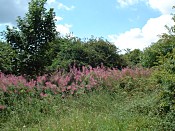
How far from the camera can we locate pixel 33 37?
13219 millimetres

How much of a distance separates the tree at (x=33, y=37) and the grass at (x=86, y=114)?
9.74 feet

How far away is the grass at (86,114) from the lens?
24.3 ft

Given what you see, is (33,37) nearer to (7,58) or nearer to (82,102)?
(7,58)


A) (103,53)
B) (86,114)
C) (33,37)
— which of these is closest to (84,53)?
(103,53)

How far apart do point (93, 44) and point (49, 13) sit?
6.58 m

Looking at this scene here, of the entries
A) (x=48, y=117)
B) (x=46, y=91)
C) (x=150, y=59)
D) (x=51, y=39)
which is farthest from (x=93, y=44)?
(x=48, y=117)

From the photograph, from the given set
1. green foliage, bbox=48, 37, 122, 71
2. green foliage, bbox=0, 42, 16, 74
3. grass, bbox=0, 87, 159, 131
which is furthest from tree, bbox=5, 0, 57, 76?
green foliage, bbox=48, 37, 122, 71

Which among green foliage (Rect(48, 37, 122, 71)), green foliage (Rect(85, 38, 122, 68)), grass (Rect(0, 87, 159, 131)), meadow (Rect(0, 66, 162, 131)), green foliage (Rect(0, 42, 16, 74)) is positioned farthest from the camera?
green foliage (Rect(85, 38, 122, 68))

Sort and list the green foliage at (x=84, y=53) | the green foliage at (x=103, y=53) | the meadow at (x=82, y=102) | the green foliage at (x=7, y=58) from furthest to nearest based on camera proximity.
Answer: the green foliage at (x=103, y=53) < the green foliage at (x=84, y=53) < the green foliage at (x=7, y=58) < the meadow at (x=82, y=102)

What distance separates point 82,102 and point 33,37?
13.3 feet

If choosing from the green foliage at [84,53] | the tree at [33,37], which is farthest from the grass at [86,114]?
the green foliage at [84,53]

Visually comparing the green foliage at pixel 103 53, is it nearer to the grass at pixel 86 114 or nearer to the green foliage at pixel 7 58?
the green foliage at pixel 7 58

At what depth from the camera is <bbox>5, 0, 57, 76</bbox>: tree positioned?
13.1 metres

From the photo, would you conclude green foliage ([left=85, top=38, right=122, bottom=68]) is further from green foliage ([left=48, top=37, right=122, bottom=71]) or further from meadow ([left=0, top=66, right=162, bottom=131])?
meadow ([left=0, top=66, right=162, bottom=131])
